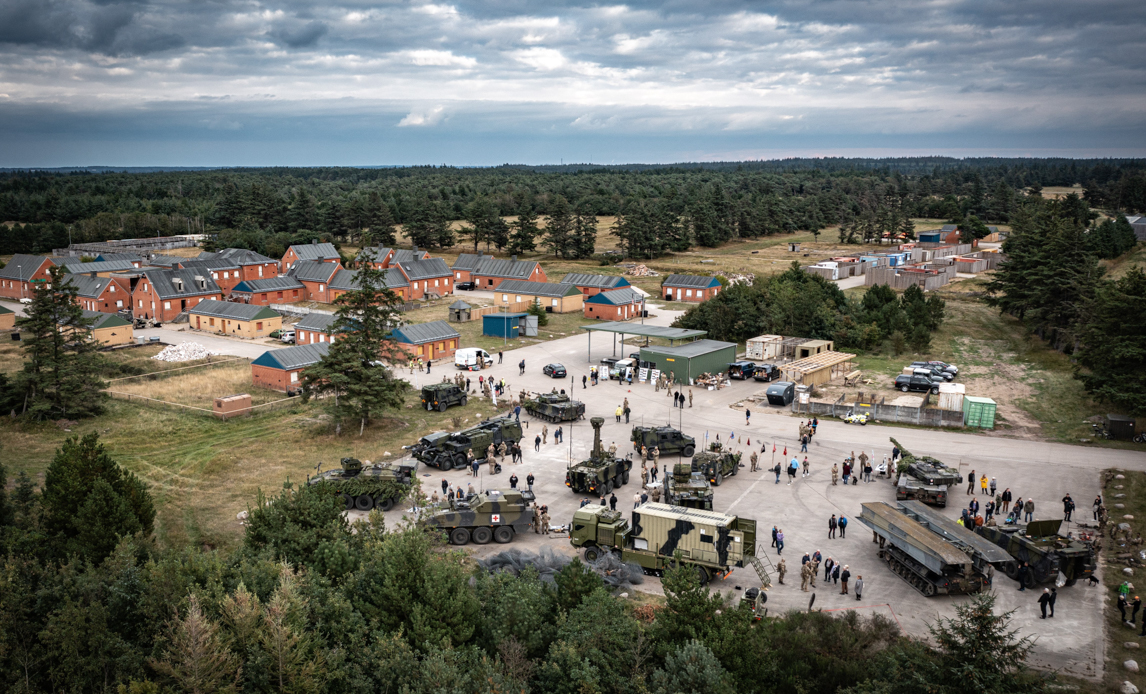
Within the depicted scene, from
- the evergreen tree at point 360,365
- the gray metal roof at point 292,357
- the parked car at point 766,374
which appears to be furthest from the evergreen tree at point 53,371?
the parked car at point 766,374

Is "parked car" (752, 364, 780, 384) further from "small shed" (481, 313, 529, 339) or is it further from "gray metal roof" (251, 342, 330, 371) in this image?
"gray metal roof" (251, 342, 330, 371)

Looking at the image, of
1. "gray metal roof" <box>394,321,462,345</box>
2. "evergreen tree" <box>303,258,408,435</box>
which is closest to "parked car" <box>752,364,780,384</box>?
"gray metal roof" <box>394,321,462,345</box>

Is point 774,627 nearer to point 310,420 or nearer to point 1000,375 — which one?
point 310,420

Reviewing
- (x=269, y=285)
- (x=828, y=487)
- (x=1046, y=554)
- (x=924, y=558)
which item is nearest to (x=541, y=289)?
(x=269, y=285)

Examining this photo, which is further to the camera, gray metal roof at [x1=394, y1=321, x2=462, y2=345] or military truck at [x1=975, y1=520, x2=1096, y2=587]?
gray metal roof at [x1=394, y1=321, x2=462, y2=345]

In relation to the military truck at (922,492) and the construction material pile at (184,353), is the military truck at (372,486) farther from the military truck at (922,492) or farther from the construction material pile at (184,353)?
the construction material pile at (184,353)

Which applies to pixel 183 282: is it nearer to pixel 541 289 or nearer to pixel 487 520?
pixel 541 289
